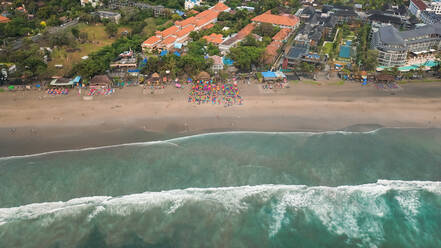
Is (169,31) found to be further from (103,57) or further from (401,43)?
(401,43)

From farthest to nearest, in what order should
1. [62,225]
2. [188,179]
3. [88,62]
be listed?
[88,62] < [188,179] < [62,225]

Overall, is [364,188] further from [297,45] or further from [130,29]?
[130,29]

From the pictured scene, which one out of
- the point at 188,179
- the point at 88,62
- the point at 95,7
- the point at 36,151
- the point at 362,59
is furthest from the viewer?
the point at 95,7

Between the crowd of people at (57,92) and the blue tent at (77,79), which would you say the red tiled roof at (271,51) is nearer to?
the blue tent at (77,79)

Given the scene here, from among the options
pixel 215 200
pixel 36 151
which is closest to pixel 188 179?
pixel 215 200

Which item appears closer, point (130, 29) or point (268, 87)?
point (268, 87)

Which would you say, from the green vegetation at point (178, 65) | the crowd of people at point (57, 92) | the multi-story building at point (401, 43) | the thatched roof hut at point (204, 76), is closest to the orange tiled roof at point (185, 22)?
the green vegetation at point (178, 65)

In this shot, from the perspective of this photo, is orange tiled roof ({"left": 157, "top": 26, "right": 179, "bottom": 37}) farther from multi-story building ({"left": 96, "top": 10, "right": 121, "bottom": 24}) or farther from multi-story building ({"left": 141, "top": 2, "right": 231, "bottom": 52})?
multi-story building ({"left": 96, "top": 10, "right": 121, "bottom": 24})
